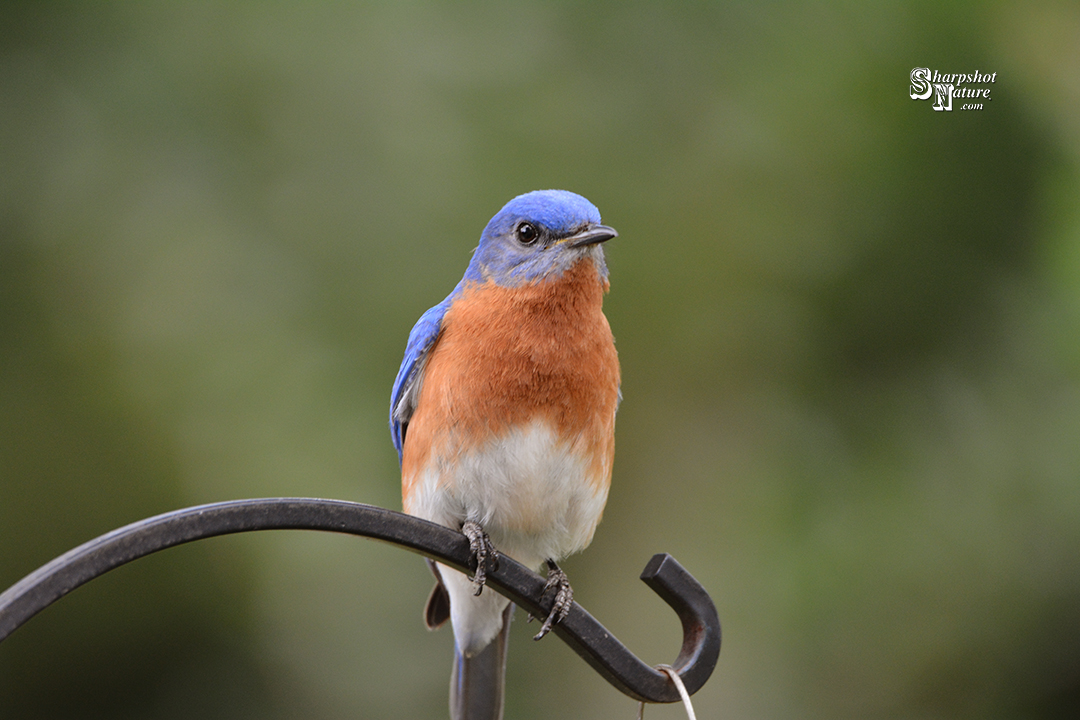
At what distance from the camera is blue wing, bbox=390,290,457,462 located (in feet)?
8.23

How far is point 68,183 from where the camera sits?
141 inches

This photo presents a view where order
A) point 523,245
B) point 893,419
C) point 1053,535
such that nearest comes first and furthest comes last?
point 523,245
point 1053,535
point 893,419

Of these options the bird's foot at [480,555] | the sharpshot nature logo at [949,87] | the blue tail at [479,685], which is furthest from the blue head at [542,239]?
the sharpshot nature logo at [949,87]

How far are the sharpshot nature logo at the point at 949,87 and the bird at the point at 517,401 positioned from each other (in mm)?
2009

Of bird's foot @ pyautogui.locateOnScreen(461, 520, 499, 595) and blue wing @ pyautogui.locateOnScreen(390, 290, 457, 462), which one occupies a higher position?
blue wing @ pyautogui.locateOnScreen(390, 290, 457, 462)

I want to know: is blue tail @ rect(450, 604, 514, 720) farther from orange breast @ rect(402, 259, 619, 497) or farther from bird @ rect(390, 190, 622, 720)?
orange breast @ rect(402, 259, 619, 497)

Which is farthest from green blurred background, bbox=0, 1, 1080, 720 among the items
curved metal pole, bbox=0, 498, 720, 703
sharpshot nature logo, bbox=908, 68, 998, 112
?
curved metal pole, bbox=0, 498, 720, 703

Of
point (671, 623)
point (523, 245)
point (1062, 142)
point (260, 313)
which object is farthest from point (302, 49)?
point (1062, 142)

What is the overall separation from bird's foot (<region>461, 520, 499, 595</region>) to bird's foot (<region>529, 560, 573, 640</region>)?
13cm

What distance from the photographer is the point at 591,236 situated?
225cm

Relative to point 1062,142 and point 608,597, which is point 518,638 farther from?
point 1062,142

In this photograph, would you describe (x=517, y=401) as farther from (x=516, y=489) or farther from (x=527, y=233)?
(x=527, y=233)

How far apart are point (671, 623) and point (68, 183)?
277 cm

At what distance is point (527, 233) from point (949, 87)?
86.7 inches
